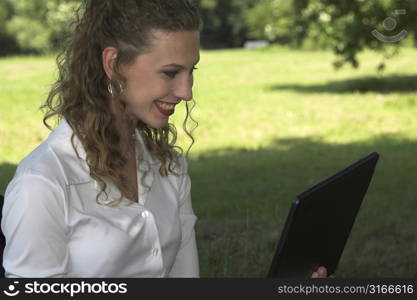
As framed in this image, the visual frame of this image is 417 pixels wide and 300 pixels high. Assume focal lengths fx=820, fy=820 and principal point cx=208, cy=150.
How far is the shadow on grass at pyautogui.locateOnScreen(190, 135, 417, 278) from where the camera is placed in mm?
6195

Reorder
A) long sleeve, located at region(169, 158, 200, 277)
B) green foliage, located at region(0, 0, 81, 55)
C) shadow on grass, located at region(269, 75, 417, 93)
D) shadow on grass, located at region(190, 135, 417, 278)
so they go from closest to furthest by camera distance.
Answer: long sleeve, located at region(169, 158, 200, 277)
shadow on grass, located at region(190, 135, 417, 278)
shadow on grass, located at region(269, 75, 417, 93)
green foliage, located at region(0, 0, 81, 55)

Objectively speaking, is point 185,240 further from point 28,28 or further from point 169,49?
point 28,28

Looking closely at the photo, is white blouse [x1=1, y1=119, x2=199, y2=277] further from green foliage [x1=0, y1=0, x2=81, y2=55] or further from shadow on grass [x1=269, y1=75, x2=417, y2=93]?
green foliage [x1=0, y1=0, x2=81, y2=55]

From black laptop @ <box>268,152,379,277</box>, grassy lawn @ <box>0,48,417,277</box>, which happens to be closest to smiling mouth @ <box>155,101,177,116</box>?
black laptop @ <box>268,152,379,277</box>

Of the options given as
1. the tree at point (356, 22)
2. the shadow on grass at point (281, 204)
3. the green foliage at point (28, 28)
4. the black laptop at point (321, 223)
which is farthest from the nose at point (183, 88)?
the green foliage at point (28, 28)

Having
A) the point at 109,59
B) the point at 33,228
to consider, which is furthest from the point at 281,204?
the point at 33,228

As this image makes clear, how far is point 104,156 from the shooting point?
2.71 meters

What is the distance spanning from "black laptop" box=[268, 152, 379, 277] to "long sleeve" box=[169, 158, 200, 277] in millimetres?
617


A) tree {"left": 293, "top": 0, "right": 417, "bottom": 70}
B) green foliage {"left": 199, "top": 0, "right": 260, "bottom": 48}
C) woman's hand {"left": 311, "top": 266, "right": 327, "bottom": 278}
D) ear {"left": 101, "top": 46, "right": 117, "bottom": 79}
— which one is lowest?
green foliage {"left": 199, "top": 0, "right": 260, "bottom": 48}

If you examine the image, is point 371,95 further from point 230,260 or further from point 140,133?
point 140,133

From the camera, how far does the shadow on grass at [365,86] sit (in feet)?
71.3

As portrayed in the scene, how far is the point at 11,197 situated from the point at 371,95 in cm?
1855

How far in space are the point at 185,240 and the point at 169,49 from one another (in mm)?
876

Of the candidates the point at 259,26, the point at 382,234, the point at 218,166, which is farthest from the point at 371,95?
the point at 259,26
